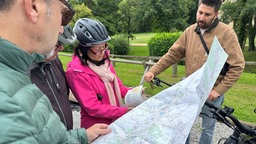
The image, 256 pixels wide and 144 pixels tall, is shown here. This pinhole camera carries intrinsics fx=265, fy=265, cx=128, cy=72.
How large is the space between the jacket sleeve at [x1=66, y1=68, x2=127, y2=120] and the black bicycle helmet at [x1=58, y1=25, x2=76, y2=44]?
0.25 m

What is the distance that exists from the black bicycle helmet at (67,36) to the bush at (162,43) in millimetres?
13190

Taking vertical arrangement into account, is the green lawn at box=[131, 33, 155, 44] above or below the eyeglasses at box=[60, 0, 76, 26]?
below

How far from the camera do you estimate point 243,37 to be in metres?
21.7

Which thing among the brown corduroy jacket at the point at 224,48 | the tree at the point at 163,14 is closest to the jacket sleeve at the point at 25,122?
the brown corduroy jacket at the point at 224,48

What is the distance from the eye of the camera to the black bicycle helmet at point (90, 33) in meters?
2.32

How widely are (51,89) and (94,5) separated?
29.9 meters

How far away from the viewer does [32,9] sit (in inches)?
34.7

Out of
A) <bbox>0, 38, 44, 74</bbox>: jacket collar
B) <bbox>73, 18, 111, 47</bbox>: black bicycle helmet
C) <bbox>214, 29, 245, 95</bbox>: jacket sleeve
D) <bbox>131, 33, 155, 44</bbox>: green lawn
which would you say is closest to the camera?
<bbox>0, 38, 44, 74</bbox>: jacket collar

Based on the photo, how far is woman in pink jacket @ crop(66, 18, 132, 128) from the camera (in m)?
2.21

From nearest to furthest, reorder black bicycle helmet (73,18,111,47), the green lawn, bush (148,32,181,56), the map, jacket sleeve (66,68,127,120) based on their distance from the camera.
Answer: the map
jacket sleeve (66,68,127,120)
black bicycle helmet (73,18,111,47)
bush (148,32,181,56)
the green lawn

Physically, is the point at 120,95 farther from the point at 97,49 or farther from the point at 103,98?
the point at 97,49

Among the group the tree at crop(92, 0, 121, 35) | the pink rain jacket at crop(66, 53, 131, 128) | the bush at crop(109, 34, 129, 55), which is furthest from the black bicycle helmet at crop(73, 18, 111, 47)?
the tree at crop(92, 0, 121, 35)

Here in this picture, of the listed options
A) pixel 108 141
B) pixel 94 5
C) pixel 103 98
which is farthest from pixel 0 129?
pixel 94 5

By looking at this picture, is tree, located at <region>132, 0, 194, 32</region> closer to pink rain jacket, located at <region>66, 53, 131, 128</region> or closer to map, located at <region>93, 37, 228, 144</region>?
pink rain jacket, located at <region>66, 53, 131, 128</region>
